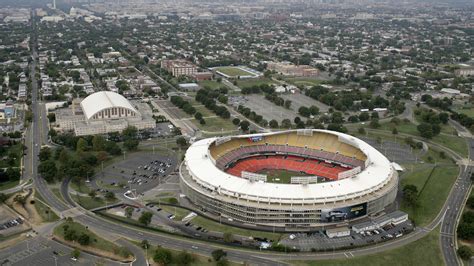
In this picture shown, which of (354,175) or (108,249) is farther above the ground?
(354,175)

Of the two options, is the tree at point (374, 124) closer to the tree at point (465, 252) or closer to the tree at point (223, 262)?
the tree at point (465, 252)

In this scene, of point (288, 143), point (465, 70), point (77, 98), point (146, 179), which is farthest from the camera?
point (465, 70)

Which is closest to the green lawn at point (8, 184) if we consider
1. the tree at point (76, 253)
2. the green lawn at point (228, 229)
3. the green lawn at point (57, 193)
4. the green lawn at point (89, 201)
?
the green lawn at point (57, 193)

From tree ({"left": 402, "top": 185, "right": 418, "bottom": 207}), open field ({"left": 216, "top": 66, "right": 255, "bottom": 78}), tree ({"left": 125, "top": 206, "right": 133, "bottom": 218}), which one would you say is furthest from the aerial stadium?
open field ({"left": 216, "top": 66, "right": 255, "bottom": 78})

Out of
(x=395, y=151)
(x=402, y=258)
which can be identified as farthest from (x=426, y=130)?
(x=402, y=258)

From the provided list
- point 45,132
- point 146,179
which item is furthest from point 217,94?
point 146,179

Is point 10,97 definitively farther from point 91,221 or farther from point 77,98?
point 91,221

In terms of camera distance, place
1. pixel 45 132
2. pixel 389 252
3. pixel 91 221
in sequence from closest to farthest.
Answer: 1. pixel 389 252
2. pixel 91 221
3. pixel 45 132

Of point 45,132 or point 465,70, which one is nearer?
point 45,132
